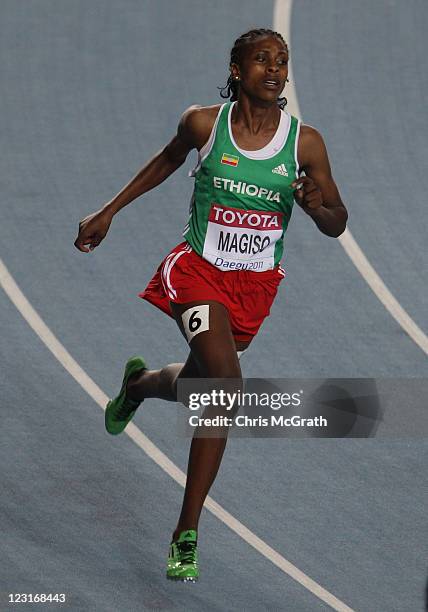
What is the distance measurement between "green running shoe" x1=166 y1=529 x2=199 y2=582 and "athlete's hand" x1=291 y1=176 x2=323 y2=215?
4.77 ft

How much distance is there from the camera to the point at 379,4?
14.1 meters

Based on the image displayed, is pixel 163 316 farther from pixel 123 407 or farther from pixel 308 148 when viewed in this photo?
pixel 308 148

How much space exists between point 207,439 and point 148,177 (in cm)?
134

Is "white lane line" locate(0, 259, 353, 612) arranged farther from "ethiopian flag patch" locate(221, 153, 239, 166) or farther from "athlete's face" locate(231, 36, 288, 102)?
"athlete's face" locate(231, 36, 288, 102)

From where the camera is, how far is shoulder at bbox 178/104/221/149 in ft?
21.5

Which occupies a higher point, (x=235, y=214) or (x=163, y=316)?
(x=163, y=316)

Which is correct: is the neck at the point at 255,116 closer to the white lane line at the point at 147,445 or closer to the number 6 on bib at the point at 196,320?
the number 6 on bib at the point at 196,320

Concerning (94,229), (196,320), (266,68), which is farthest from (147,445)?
(266,68)

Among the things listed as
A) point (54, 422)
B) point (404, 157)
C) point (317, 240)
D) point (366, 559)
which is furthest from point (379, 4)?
point (366, 559)

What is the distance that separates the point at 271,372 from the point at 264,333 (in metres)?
0.58

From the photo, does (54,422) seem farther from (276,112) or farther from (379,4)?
(379,4)

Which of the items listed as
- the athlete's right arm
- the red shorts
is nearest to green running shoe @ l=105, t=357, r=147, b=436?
the red shorts

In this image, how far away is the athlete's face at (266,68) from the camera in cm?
640

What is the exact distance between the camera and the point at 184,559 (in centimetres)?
618
